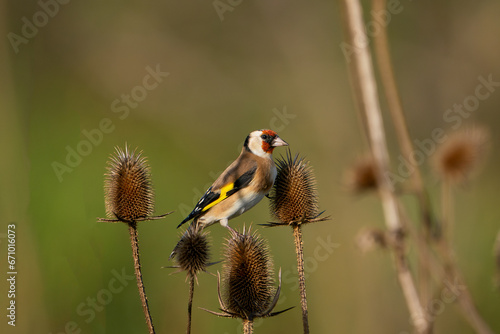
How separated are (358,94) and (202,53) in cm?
800

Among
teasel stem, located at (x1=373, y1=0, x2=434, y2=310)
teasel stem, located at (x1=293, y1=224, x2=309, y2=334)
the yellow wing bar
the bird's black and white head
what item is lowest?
teasel stem, located at (x1=293, y1=224, x2=309, y2=334)

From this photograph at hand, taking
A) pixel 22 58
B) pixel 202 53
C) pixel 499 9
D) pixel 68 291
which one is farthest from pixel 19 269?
pixel 499 9

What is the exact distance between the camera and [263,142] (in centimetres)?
521

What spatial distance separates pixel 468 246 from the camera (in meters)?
7.44

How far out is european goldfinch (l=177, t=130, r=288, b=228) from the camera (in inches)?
191

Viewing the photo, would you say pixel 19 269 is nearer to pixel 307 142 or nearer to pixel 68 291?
pixel 68 291

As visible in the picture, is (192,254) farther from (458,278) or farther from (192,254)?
(458,278)

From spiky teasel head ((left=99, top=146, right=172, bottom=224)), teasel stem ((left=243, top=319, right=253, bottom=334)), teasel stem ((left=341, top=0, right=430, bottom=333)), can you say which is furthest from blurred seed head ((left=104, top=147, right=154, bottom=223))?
teasel stem ((left=341, top=0, right=430, bottom=333))

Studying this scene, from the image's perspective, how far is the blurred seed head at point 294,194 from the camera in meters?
3.46

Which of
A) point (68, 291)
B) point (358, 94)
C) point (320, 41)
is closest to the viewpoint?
point (358, 94)

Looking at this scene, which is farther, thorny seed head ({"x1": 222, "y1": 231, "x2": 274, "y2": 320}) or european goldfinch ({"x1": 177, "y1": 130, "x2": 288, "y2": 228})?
european goldfinch ({"x1": 177, "y1": 130, "x2": 288, "y2": 228})

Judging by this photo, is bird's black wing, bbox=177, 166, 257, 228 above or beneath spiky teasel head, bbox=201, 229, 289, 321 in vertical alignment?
above

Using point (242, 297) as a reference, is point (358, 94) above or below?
above

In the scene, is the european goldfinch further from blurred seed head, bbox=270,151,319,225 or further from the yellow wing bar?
blurred seed head, bbox=270,151,319,225
